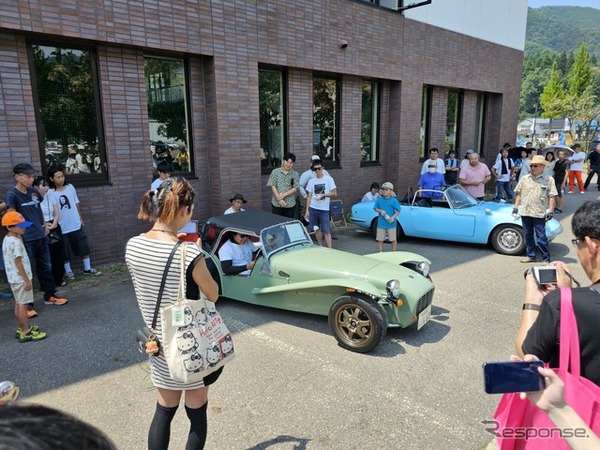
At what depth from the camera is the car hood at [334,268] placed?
15.1 feet

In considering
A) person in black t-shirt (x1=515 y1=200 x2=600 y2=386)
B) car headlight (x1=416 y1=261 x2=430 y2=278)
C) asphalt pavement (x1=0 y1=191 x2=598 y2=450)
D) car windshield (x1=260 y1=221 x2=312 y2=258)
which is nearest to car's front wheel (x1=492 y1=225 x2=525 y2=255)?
asphalt pavement (x1=0 y1=191 x2=598 y2=450)

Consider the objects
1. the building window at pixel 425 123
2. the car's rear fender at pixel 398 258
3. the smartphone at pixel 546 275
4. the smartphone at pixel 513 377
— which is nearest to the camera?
the smartphone at pixel 513 377

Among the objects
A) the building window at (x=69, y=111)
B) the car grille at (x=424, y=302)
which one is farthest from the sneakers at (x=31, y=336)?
the car grille at (x=424, y=302)

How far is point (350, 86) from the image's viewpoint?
35.8 ft

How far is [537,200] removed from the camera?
6.95 metres

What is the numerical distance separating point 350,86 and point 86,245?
24.5ft

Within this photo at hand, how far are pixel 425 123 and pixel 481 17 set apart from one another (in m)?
4.37

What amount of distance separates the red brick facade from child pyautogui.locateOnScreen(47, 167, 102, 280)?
1.45 ft

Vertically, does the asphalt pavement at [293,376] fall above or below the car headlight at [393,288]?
below

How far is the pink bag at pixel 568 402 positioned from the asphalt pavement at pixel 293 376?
151 centimetres

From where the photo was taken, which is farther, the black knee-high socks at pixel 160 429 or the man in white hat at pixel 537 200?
the man in white hat at pixel 537 200

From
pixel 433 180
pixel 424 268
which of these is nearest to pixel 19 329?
pixel 424 268

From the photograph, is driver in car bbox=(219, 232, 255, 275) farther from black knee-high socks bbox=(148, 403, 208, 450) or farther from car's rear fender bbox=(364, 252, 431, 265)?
black knee-high socks bbox=(148, 403, 208, 450)

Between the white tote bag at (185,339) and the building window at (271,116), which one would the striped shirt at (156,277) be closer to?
the white tote bag at (185,339)
